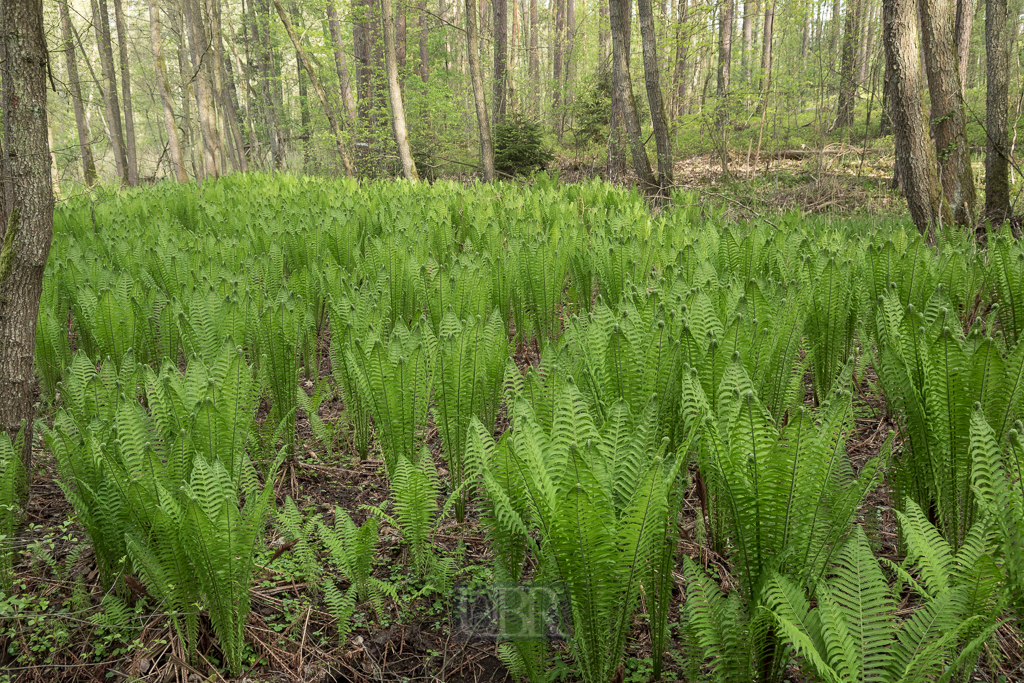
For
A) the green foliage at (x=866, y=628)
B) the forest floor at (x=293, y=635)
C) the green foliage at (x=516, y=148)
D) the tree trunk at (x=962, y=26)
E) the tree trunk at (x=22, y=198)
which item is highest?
the tree trunk at (x=962, y=26)

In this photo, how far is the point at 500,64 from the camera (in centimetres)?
1527

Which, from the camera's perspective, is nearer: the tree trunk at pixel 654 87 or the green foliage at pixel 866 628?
the green foliage at pixel 866 628

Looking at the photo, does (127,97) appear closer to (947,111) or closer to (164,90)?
(164,90)

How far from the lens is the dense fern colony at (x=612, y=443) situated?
1200 mm

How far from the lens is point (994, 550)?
3.89ft

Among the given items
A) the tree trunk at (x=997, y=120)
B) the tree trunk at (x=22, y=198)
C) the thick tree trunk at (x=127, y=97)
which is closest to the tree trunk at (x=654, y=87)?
the tree trunk at (x=997, y=120)

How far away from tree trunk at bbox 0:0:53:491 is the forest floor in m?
0.42

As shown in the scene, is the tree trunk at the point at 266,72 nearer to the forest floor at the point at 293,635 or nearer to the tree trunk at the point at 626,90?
the tree trunk at the point at 626,90

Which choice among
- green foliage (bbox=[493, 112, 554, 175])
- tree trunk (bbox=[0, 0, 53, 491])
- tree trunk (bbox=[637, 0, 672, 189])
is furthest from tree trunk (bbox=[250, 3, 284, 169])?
tree trunk (bbox=[0, 0, 53, 491])

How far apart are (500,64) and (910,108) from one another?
12254 mm

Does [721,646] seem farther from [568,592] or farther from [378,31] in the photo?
[378,31]

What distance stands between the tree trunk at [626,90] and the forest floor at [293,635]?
8419mm

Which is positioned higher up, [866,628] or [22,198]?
[22,198]

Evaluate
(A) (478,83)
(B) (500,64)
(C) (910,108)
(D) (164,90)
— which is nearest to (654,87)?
(A) (478,83)
